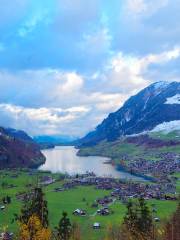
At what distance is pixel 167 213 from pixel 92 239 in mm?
46520

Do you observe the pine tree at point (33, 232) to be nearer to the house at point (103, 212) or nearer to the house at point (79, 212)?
the house at point (79, 212)

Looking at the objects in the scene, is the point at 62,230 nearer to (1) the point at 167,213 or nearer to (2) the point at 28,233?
(2) the point at 28,233

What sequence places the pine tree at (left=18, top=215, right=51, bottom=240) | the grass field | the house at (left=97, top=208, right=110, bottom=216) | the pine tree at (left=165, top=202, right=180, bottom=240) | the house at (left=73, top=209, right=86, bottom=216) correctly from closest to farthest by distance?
the pine tree at (left=18, top=215, right=51, bottom=240)
the pine tree at (left=165, top=202, right=180, bottom=240)
the grass field
the house at (left=73, top=209, right=86, bottom=216)
the house at (left=97, top=208, right=110, bottom=216)

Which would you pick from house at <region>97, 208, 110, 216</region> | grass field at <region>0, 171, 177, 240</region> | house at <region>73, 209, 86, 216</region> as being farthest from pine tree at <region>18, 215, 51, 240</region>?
house at <region>97, 208, 110, 216</region>

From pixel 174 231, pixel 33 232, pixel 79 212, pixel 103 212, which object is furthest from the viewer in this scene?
pixel 79 212

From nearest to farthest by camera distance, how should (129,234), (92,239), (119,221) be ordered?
1. (129,234)
2. (92,239)
3. (119,221)

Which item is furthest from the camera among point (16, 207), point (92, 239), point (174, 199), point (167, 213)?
point (174, 199)

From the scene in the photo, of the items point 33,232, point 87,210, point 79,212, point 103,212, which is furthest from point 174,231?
point 87,210

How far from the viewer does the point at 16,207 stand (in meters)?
174

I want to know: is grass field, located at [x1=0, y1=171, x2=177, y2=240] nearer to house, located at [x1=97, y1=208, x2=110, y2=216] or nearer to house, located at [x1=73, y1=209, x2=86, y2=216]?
house, located at [x1=73, y1=209, x2=86, y2=216]

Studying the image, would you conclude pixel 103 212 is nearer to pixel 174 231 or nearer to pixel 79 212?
pixel 79 212

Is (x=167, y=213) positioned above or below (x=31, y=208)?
below

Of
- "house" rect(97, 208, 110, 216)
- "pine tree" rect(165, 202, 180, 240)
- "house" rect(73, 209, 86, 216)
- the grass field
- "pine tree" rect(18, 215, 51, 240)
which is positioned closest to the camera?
"pine tree" rect(18, 215, 51, 240)

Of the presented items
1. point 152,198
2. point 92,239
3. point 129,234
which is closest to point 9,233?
point 92,239
